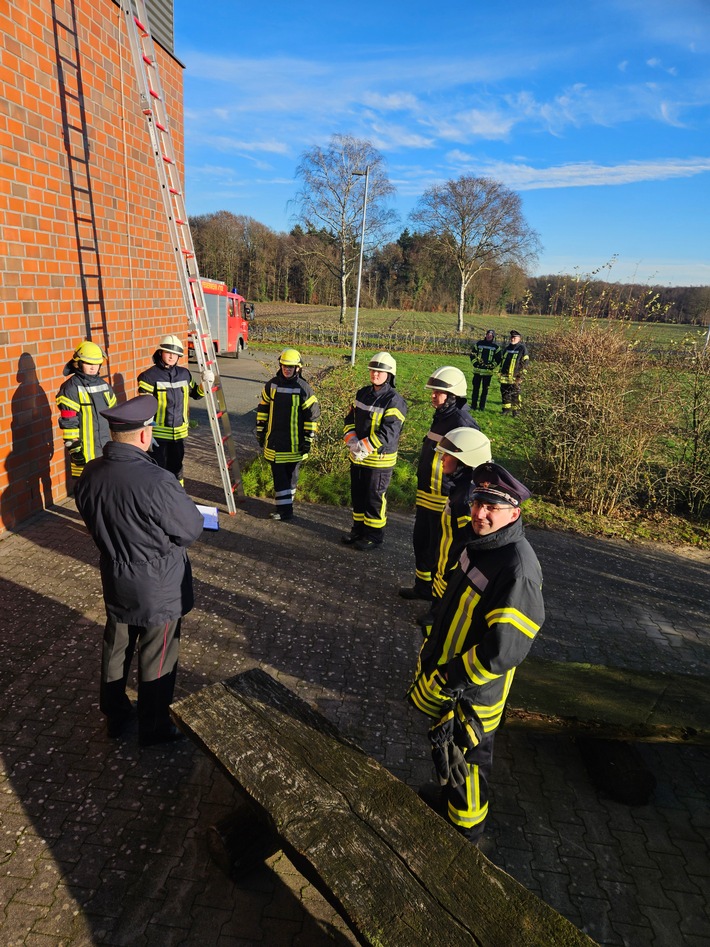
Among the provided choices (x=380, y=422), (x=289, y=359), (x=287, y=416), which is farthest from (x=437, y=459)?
(x=289, y=359)

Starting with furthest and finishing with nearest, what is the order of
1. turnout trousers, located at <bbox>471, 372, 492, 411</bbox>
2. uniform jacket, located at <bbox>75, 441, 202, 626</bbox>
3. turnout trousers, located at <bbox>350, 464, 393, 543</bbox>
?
turnout trousers, located at <bbox>471, 372, 492, 411</bbox>, turnout trousers, located at <bbox>350, 464, 393, 543</bbox>, uniform jacket, located at <bbox>75, 441, 202, 626</bbox>

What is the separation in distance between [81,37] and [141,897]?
824 centimetres

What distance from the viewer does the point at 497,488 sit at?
8.60 ft

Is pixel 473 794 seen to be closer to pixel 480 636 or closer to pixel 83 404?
pixel 480 636

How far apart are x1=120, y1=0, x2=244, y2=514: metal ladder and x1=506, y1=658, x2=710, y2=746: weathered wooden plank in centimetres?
426

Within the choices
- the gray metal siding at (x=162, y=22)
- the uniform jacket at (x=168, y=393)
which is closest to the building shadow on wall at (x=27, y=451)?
the uniform jacket at (x=168, y=393)

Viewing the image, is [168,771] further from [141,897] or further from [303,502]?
[303,502]

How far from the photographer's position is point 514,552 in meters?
2.60

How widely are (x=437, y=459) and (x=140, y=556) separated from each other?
2768 mm

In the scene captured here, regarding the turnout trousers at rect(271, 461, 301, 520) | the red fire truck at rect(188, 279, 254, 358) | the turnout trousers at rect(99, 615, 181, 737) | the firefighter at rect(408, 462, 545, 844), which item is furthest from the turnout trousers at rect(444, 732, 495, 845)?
the red fire truck at rect(188, 279, 254, 358)

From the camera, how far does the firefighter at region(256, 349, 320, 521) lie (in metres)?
6.46

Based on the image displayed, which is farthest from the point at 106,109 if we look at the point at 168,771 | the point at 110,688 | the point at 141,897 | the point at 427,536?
the point at 141,897

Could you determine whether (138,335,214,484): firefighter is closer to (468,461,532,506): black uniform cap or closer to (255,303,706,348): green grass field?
(468,461,532,506): black uniform cap

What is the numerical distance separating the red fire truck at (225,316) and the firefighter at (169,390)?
45.9 feet
